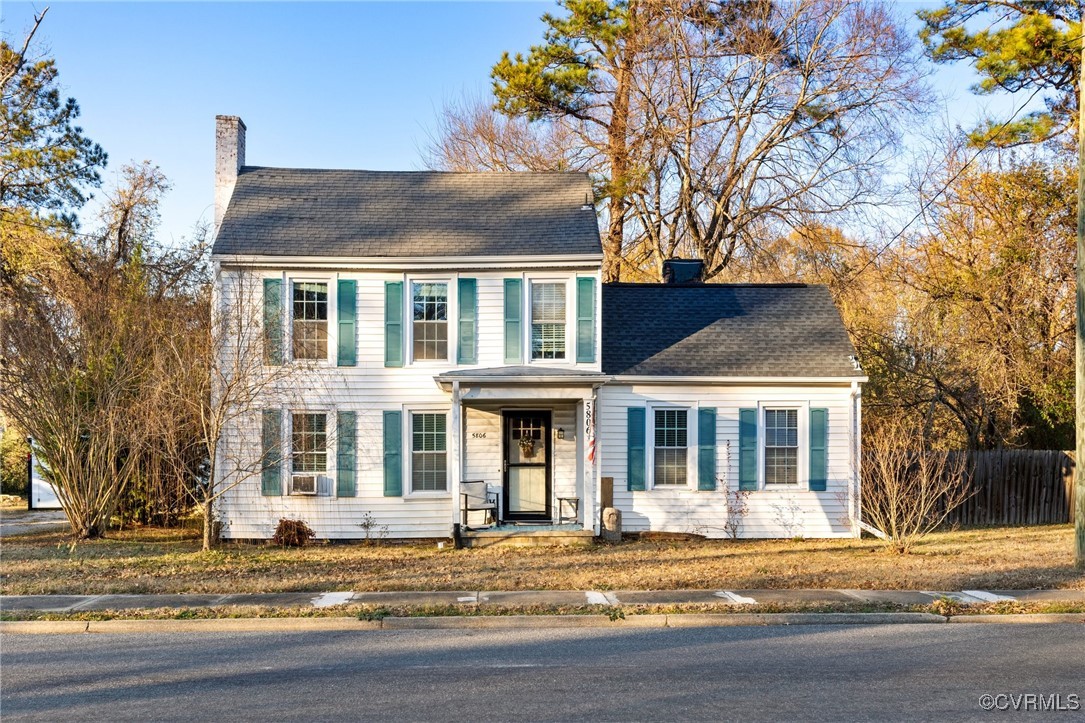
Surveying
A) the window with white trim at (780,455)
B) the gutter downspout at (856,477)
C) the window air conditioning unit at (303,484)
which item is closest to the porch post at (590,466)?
the window with white trim at (780,455)

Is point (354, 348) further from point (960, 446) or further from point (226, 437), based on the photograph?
point (960, 446)

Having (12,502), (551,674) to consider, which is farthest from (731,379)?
(12,502)

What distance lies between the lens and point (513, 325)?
18219 mm

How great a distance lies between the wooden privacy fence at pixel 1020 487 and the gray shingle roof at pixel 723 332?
18.2ft

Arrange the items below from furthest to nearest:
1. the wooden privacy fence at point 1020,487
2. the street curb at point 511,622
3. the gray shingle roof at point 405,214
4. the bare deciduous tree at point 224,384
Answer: the wooden privacy fence at point 1020,487 < the gray shingle roof at point 405,214 < the bare deciduous tree at point 224,384 < the street curb at point 511,622

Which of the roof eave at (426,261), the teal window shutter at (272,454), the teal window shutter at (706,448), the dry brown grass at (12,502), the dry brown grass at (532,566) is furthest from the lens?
the dry brown grass at (12,502)

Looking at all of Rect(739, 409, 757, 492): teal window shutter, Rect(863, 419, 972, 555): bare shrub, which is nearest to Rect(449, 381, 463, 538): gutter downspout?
Rect(739, 409, 757, 492): teal window shutter

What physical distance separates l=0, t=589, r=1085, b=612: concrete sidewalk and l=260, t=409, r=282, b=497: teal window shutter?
593cm

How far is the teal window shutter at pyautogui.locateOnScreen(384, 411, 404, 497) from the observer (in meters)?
18.2

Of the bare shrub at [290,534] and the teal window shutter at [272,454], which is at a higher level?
the teal window shutter at [272,454]

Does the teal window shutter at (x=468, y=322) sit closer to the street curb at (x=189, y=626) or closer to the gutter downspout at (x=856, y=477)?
the gutter downspout at (x=856, y=477)

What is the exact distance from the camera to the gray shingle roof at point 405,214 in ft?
60.2

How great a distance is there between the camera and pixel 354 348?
18297 mm
